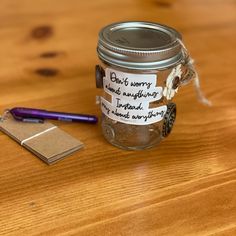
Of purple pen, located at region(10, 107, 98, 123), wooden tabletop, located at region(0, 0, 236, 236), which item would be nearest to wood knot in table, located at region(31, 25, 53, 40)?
wooden tabletop, located at region(0, 0, 236, 236)

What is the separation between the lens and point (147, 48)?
523 millimetres

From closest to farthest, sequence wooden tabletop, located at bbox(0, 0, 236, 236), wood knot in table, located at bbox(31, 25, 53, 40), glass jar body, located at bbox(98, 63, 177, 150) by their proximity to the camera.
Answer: wooden tabletop, located at bbox(0, 0, 236, 236)
glass jar body, located at bbox(98, 63, 177, 150)
wood knot in table, located at bbox(31, 25, 53, 40)

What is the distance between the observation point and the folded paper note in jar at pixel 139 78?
52 centimetres

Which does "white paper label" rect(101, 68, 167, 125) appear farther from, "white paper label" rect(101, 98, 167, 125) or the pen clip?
the pen clip

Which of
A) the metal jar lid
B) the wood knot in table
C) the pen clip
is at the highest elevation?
the metal jar lid

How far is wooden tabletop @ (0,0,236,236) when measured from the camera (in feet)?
1.56

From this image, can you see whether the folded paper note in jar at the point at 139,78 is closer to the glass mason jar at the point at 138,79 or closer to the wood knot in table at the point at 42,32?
the glass mason jar at the point at 138,79

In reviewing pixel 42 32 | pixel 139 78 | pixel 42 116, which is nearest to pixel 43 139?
pixel 42 116

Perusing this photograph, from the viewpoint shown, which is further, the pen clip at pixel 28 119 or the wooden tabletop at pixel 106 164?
the pen clip at pixel 28 119

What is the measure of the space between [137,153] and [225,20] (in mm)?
589

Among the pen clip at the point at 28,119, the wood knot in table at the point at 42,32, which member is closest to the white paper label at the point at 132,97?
the pen clip at the point at 28,119

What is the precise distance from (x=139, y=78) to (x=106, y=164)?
112 millimetres

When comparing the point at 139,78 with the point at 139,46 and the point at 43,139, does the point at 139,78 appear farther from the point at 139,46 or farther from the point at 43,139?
the point at 43,139

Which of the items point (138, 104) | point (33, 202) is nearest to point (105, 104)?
point (138, 104)
